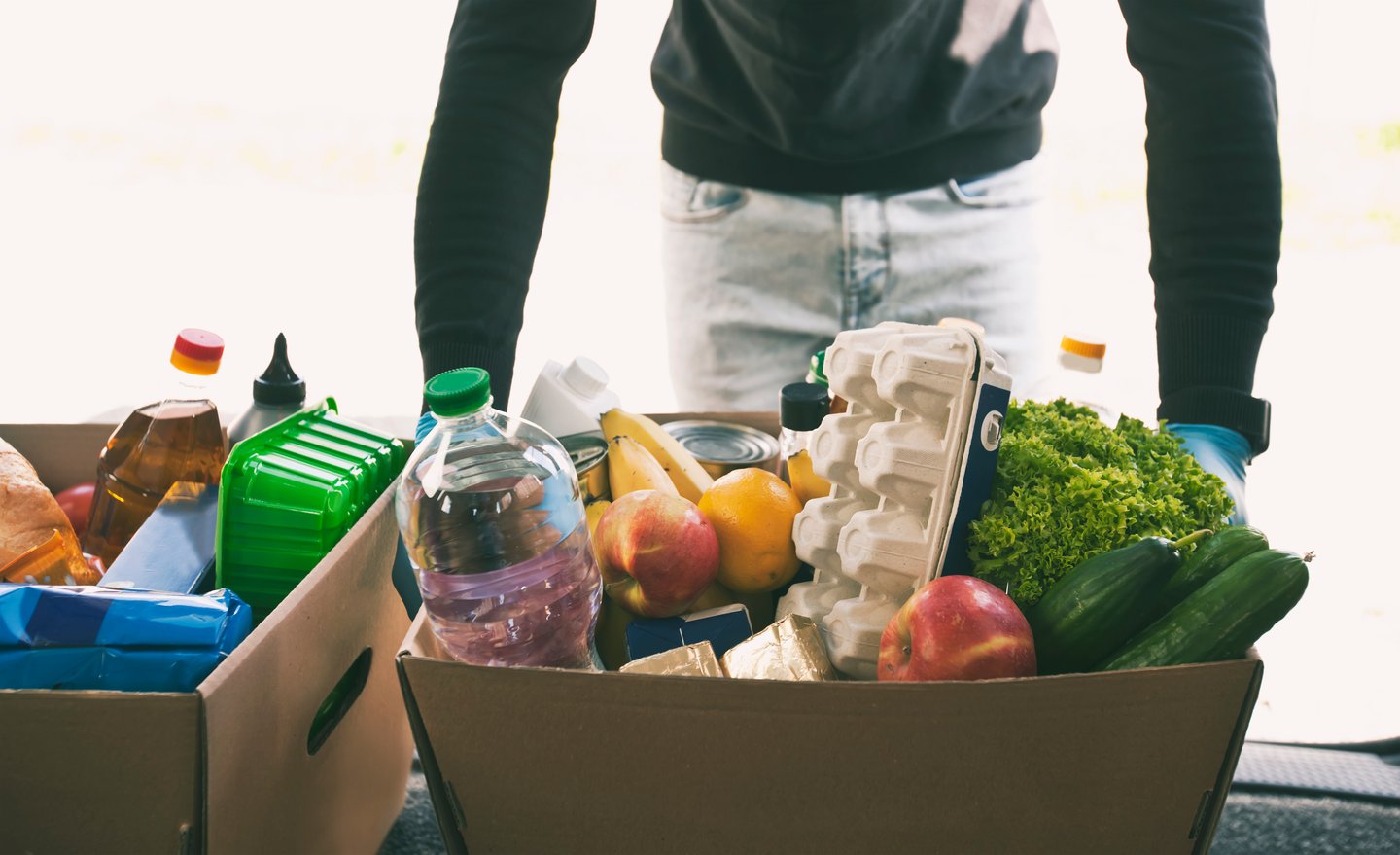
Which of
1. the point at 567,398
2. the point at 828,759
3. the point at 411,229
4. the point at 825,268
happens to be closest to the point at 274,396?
the point at 567,398

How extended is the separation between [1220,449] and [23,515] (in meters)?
1.11

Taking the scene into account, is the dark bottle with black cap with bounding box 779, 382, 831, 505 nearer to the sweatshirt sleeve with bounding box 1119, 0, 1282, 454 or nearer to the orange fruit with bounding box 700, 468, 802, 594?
the orange fruit with bounding box 700, 468, 802, 594

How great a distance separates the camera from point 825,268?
1480 mm

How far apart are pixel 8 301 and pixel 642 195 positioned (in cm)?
303

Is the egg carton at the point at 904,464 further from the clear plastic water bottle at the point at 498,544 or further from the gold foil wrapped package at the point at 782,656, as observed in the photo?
the clear plastic water bottle at the point at 498,544

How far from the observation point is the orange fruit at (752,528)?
866 mm

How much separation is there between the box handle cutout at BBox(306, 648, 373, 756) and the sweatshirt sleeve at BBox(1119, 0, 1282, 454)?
0.87m

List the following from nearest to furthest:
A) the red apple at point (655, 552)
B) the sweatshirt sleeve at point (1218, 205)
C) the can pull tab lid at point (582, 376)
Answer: the red apple at point (655, 552) < the can pull tab lid at point (582, 376) < the sweatshirt sleeve at point (1218, 205)

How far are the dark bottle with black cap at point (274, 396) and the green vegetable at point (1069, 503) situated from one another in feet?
1.96

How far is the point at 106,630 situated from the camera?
0.66 meters

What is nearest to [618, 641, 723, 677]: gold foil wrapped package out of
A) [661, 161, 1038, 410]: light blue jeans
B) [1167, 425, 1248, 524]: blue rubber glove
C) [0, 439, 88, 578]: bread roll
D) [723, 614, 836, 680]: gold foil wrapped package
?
[723, 614, 836, 680]: gold foil wrapped package

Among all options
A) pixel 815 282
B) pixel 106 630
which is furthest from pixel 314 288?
pixel 106 630

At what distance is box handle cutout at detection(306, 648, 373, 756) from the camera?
768 millimetres

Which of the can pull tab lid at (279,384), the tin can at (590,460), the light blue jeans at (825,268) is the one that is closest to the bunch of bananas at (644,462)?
the tin can at (590,460)
